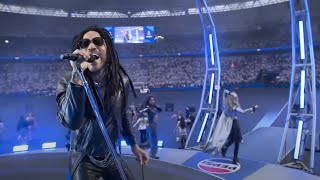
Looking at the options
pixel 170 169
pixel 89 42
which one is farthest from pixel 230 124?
pixel 89 42

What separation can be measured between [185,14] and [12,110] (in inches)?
643

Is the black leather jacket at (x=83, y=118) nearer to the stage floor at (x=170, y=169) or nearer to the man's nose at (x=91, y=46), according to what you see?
the man's nose at (x=91, y=46)

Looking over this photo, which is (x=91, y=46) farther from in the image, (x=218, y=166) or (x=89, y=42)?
(x=218, y=166)

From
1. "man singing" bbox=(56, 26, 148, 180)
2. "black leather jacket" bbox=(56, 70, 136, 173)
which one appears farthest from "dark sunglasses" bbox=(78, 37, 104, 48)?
"black leather jacket" bbox=(56, 70, 136, 173)

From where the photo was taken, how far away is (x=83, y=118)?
1.47 metres

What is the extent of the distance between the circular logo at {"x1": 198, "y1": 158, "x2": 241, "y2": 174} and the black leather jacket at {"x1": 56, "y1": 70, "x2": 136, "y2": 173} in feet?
14.1

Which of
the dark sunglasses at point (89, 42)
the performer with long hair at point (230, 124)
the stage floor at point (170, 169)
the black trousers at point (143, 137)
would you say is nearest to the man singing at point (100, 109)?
the dark sunglasses at point (89, 42)

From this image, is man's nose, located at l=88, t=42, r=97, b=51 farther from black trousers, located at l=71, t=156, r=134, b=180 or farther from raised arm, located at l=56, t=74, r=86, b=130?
black trousers, located at l=71, t=156, r=134, b=180

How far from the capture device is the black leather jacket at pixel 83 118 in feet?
4.44

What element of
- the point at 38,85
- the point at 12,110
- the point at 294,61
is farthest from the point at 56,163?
the point at 38,85

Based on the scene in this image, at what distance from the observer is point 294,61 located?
6004 millimetres

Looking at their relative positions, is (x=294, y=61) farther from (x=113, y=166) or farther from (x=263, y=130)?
(x=113, y=166)

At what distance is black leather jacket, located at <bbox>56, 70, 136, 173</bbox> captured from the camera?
1354mm

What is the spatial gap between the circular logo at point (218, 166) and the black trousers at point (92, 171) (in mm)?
4231
